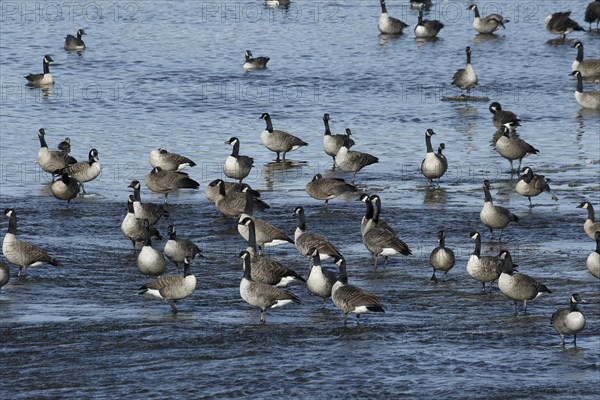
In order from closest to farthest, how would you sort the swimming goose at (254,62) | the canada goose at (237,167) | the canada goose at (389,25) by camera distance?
1. the canada goose at (237,167)
2. the swimming goose at (254,62)
3. the canada goose at (389,25)

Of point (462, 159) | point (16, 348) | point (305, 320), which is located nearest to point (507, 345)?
point (305, 320)

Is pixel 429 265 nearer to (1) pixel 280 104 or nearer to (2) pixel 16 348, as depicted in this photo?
(2) pixel 16 348

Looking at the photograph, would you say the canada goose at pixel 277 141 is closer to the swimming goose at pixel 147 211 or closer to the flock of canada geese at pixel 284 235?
the flock of canada geese at pixel 284 235

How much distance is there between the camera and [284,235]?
23203mm

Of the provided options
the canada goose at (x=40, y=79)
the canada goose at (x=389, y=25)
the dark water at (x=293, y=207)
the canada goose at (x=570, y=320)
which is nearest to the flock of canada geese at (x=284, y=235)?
the canada goose at (x=570, y=320)

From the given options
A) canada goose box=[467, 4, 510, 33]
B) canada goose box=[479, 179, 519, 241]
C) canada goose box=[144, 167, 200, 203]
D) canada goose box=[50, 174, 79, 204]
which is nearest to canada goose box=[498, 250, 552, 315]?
canada goose box=[479, 179, 519, 241]

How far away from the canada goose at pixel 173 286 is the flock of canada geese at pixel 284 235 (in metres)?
0.02

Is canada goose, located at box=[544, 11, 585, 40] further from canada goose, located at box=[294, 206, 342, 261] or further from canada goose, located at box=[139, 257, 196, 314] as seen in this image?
canada goose, located at box=[139, 257, 196, 314]

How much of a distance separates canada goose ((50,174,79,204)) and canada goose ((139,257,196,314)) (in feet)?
25.6

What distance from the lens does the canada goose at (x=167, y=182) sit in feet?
88.5

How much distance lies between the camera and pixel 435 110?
3828cm

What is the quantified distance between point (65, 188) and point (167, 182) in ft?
7.40

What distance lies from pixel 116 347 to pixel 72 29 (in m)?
38.7

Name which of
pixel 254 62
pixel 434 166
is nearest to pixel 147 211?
pixel 434 166
